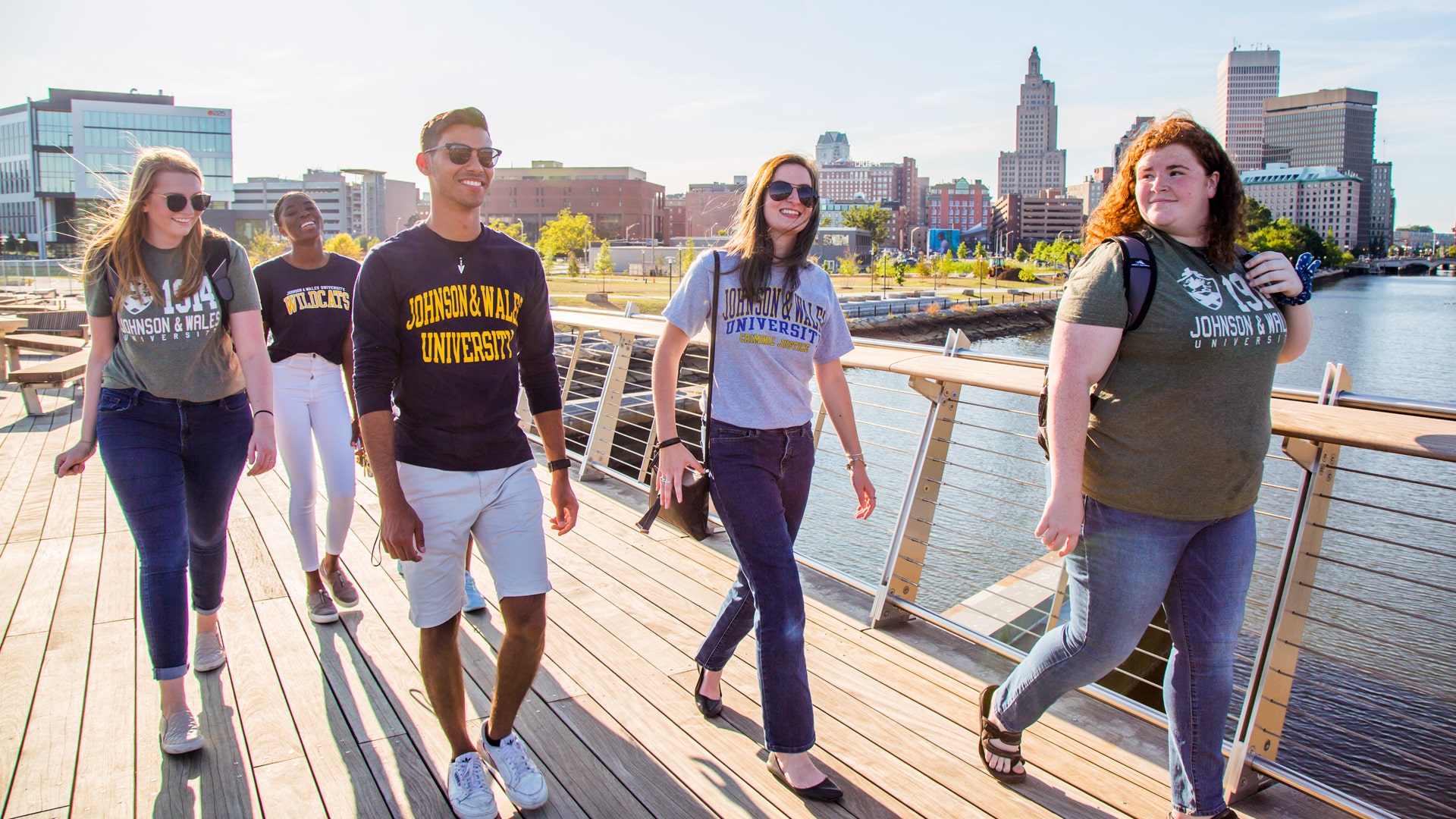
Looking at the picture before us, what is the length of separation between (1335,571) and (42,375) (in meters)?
15.0

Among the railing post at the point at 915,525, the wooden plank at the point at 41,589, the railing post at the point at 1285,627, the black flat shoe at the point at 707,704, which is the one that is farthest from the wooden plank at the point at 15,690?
the railing post at the point at 1285,627

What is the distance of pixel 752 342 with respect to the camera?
2.51m

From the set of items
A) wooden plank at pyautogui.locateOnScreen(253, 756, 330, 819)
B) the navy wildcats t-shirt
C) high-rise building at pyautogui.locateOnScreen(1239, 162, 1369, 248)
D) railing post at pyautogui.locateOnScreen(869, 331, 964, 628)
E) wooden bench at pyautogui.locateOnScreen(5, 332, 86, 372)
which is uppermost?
high-rise building at pyautogui.locateOnScreen(1239, 162, 1369, 248)

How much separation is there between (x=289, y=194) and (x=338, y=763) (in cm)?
219

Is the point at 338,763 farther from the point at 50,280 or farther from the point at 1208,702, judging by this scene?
the point at 50,280

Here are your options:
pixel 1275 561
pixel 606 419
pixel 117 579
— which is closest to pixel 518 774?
pixel 117 579

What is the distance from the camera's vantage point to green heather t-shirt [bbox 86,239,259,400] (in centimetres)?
261

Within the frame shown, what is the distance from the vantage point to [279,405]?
3.54 meters

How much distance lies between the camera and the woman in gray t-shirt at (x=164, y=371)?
2.59 metres

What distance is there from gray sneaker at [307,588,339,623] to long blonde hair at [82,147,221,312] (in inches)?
57.2

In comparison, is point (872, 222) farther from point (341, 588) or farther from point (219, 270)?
point (219, 270)

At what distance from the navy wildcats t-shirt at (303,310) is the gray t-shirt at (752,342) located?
166 cm

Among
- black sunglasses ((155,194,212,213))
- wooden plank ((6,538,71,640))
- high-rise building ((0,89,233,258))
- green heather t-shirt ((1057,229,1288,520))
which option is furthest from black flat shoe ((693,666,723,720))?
high-rise building ((0,89,233,258))

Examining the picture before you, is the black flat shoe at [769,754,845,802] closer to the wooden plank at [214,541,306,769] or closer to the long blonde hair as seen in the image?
the wooden plank at [214,541,306,769]
